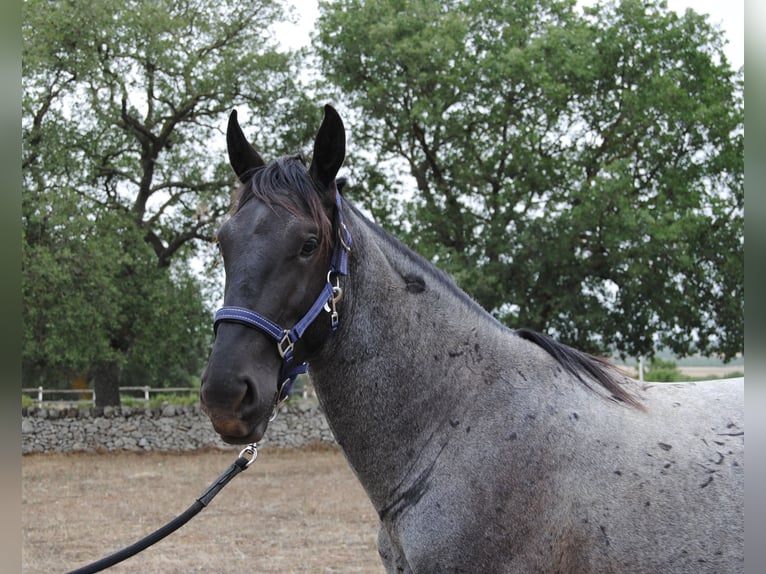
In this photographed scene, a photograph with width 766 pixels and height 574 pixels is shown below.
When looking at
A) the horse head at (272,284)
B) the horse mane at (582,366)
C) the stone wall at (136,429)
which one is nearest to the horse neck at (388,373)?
the horse head at (272,284)

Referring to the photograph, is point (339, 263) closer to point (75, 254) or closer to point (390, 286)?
point (390, 286)

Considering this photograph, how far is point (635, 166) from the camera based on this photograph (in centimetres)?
1656

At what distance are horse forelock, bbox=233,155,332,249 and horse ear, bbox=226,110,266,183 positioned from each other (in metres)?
0.14

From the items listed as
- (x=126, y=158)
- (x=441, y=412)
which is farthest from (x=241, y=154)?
(x=126, y=158)

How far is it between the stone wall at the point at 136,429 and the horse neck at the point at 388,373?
18.9 meters

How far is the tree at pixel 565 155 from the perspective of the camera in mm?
15289

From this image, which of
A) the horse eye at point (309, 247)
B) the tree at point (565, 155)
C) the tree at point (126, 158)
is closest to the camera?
the horse eye at point (309, 247)

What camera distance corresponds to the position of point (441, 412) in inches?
102

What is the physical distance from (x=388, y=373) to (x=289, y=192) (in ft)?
2.59

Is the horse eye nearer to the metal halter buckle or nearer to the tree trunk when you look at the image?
the metal halter buckle

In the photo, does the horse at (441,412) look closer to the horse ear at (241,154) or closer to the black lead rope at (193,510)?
the horse ear at (241,154)

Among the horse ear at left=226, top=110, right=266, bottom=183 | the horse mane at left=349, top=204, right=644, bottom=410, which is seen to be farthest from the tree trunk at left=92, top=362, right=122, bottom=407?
the horse mane at left=349, top=204, right=644, bottom=410

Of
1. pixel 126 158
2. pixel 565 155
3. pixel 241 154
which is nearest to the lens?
pixel 241 154

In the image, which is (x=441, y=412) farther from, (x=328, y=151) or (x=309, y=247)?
(x=328, y=151)
